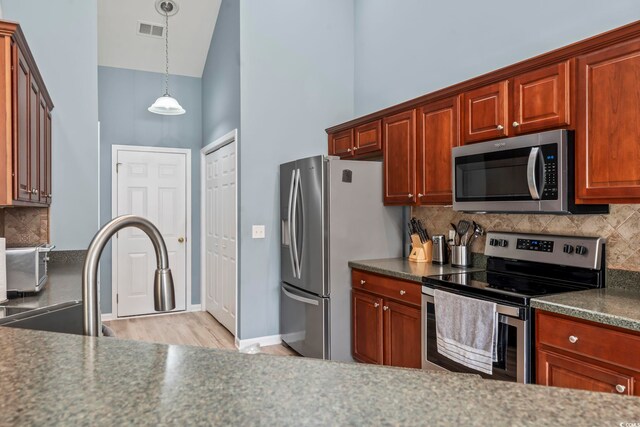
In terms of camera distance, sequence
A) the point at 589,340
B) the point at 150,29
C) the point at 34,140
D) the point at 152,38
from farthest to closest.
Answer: the point at 152,38 < the point at 150,29 < the point at 34,140 < the point at 589,340

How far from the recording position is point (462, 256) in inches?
126

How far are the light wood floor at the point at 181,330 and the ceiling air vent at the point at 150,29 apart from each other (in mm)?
Result: 3308

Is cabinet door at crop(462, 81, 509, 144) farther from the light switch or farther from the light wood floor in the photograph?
the light wood floor

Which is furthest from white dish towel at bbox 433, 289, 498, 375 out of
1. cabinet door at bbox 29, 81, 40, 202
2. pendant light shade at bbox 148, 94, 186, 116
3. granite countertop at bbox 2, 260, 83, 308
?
pendant light shade at bbox 148, 94, 186, 116

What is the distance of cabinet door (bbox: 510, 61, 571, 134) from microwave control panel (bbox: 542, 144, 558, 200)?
0.14 metres

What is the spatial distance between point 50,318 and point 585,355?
2537mm

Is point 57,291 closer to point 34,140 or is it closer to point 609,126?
point 34,140

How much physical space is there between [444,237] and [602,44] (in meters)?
1.71

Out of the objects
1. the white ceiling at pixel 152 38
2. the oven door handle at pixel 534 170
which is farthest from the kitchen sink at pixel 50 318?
the white ceiling at pixel 152 38

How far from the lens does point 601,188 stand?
2.10m

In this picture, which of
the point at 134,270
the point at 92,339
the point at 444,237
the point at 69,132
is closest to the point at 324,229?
the point at 444,237

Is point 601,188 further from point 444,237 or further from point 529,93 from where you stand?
point 444,237

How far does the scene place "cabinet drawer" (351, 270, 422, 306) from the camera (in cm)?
284

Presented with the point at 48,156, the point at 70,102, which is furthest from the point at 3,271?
the point at 70,102
